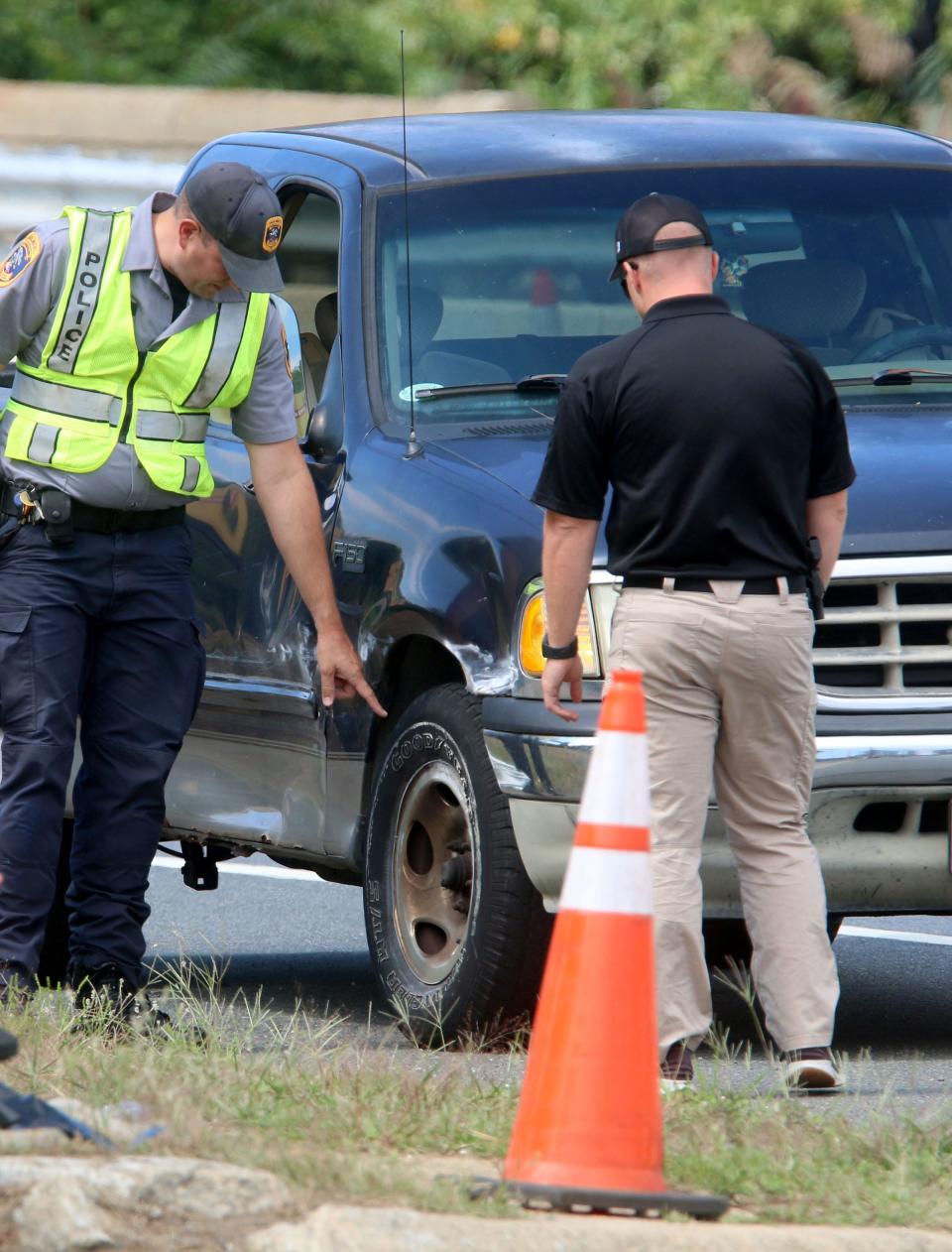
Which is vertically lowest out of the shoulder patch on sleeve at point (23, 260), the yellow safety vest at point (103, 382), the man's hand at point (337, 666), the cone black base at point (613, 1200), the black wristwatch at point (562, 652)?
the cone black base at point (613, 1200)

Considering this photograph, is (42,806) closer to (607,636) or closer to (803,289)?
(607,636)

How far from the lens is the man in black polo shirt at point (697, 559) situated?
5152mm

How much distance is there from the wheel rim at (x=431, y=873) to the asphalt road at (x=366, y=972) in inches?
8.2

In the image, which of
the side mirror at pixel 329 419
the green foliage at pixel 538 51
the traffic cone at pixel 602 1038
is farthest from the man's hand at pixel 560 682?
the green foliage at pixel 538 51

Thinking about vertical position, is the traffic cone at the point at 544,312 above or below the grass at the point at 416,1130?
above

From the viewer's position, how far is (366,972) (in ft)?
26.4

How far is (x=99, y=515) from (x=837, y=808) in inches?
66.3

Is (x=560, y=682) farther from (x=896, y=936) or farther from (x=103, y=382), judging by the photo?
(x=896, y=936)

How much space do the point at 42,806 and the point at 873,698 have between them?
1788mm

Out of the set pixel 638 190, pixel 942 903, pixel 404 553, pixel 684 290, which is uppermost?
pixel 638 190

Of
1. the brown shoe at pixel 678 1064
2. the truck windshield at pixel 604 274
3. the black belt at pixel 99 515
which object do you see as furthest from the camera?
the truck windshield at pixel 604 274

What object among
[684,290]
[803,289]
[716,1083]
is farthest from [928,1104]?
[803,289]

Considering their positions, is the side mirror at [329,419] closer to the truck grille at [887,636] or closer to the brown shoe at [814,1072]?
the truck grille at [887,636]

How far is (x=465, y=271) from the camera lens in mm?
6617
